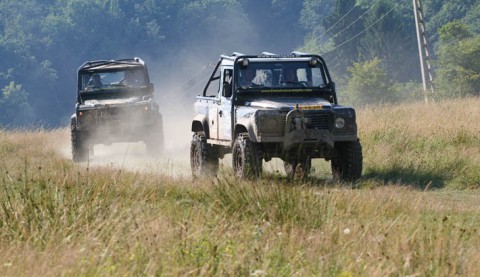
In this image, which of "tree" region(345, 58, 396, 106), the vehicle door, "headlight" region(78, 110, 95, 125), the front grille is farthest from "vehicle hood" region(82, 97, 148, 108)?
"tree" region(345, 58, 396, 106)

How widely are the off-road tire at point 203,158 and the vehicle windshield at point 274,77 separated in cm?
139

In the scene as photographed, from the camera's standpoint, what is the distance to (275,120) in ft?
47.5

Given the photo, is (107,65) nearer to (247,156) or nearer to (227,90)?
(227,90)

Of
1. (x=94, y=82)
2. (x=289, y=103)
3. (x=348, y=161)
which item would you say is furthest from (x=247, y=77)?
(x=94, y=82)

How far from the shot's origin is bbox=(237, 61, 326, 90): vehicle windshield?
15719mm

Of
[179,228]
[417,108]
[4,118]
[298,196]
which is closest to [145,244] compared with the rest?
[179,228]

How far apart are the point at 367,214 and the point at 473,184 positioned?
484 cm

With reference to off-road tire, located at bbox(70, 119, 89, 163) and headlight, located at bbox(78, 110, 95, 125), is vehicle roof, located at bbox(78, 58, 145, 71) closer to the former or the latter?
headlight, located at bbox(78, 110, 95, 125)

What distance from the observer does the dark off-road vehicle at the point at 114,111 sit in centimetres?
2250

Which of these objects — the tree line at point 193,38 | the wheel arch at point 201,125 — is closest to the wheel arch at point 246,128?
the wheel arch at point 201,125

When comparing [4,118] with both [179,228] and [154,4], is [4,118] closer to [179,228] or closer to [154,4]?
[154,4]

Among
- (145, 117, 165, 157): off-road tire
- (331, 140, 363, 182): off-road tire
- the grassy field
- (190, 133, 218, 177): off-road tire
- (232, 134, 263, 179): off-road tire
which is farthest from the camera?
(145, 117, 165, 157): off-road tire

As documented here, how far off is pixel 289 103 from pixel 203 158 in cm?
208

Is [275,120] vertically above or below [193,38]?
below
